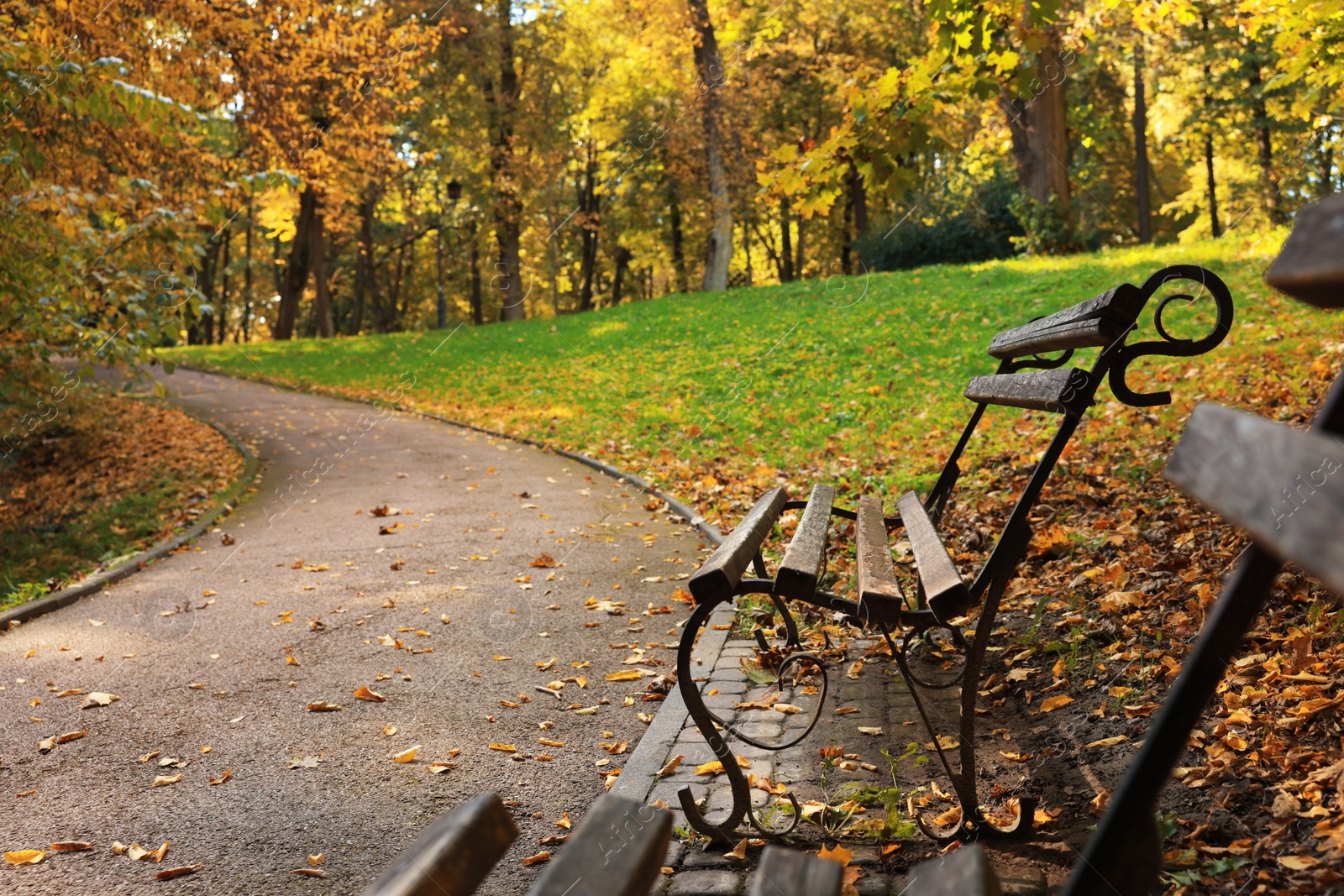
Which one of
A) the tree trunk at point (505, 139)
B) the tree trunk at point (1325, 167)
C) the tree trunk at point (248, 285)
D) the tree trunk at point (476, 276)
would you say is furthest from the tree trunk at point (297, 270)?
the tree trunk at point (1325, 167)

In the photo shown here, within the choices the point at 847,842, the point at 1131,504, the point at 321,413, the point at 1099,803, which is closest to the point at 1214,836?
the point at 1099,803

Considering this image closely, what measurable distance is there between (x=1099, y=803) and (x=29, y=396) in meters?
11.0

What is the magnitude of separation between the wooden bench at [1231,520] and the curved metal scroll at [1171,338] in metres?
1.32

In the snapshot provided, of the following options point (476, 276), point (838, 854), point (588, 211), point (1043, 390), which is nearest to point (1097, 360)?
point (1043, 390)

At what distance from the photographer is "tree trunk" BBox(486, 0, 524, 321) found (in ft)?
94.2

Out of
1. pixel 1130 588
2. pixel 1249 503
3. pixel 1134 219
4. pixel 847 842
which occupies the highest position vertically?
pixel 1134 219

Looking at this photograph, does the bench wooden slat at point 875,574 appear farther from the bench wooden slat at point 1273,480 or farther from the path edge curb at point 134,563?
the path edge curb at point 134,563

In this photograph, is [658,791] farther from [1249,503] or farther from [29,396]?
[29,396]

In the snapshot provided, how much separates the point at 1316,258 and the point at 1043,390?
2112 mm

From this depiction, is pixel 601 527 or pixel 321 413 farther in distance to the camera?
pixel 321 413

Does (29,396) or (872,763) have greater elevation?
(29,396)

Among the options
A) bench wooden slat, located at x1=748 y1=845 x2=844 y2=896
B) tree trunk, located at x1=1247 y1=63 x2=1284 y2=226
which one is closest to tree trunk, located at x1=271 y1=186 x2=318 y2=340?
tree trunk, located at x1=1247 y1=63 x2=1284 y2=226

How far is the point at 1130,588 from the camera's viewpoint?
15.0ft

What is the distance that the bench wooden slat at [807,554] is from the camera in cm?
295
